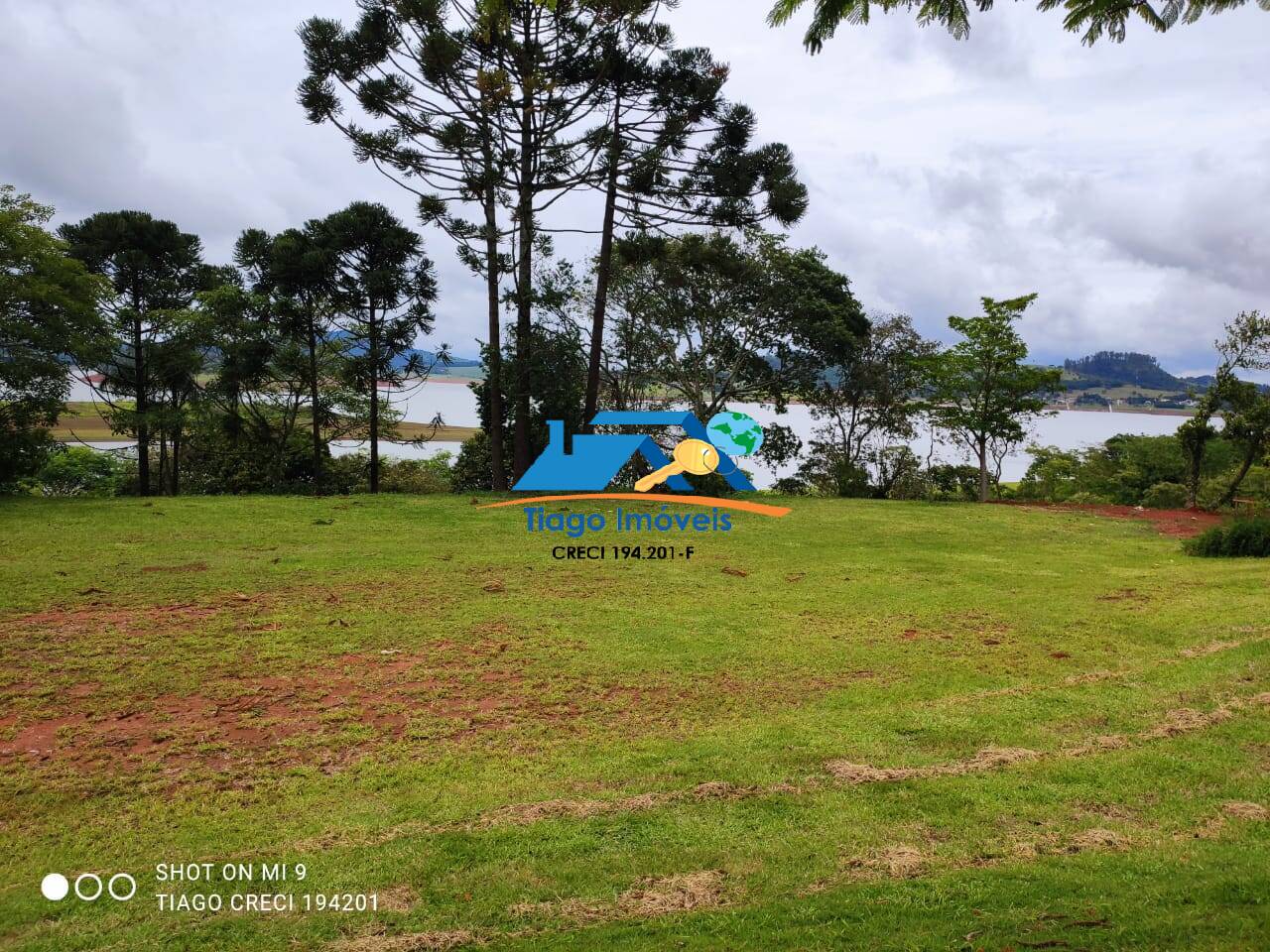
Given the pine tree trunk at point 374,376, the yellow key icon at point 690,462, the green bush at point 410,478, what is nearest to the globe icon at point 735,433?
the yellow key icon at point 690,462

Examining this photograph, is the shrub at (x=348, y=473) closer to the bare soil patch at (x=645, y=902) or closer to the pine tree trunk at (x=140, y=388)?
the pine tree trunk at (x=140, y=388)

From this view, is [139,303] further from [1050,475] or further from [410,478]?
[1050,475]

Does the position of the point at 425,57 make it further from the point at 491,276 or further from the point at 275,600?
the point at 275,600

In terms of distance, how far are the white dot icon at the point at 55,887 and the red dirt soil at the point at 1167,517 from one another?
42.8 feet

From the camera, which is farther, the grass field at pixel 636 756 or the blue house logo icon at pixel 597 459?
the blue house logo icon at pixel 597 459

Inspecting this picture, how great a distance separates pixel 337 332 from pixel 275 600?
41.4 ft

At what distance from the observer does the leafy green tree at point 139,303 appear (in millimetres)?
14969

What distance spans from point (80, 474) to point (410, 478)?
28.8ft

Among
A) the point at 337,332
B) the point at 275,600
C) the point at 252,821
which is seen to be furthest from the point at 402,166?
the point at 252,821

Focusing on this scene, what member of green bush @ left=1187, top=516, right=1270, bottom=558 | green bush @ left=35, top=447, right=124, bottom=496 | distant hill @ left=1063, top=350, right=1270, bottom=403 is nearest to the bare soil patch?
green bush @ left=1187, top=516, right=1270, bottom=558

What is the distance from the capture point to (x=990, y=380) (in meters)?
17.1

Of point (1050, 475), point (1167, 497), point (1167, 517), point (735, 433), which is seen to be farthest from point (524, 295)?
point (1050, 475)

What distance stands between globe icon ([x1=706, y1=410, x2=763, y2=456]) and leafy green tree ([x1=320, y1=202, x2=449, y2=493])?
6.21 m

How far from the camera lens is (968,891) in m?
2.48
